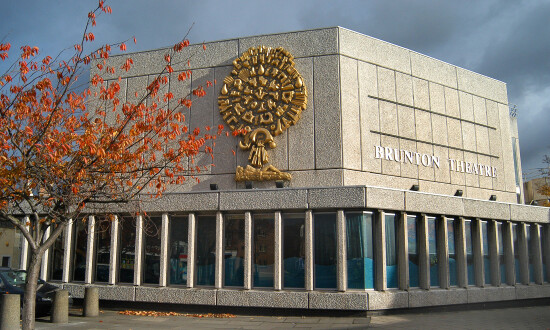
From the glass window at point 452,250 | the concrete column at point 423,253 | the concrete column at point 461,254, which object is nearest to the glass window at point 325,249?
the concrete column at point 423,253

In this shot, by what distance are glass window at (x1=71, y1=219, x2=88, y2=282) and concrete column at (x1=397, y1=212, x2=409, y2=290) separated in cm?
1055

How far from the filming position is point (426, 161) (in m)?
18.1

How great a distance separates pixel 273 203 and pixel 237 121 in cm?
319

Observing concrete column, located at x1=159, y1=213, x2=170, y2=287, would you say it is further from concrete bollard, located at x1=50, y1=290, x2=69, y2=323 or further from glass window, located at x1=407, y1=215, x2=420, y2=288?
glass window, located at x1=407, y1=215, x2=420, y2=288

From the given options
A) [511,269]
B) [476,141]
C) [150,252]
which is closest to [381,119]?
[476,141]

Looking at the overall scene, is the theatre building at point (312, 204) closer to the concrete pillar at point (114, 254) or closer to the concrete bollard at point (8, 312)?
the concrete pillar at point (114, 254)

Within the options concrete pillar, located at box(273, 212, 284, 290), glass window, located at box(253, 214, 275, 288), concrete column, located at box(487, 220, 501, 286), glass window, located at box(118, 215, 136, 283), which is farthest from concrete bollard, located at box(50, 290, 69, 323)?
concrete column, located at box(487, 220, 501, 286)

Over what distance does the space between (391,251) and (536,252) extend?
811cm

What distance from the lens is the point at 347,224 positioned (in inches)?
597

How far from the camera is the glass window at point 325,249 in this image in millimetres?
15055

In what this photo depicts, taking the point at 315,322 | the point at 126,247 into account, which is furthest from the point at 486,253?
the point at 126,247

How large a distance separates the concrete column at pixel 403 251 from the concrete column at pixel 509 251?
5553 millimetres

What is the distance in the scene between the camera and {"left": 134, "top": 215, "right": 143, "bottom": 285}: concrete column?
1662cm

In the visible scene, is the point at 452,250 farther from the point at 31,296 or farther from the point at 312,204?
the point at 31,296
